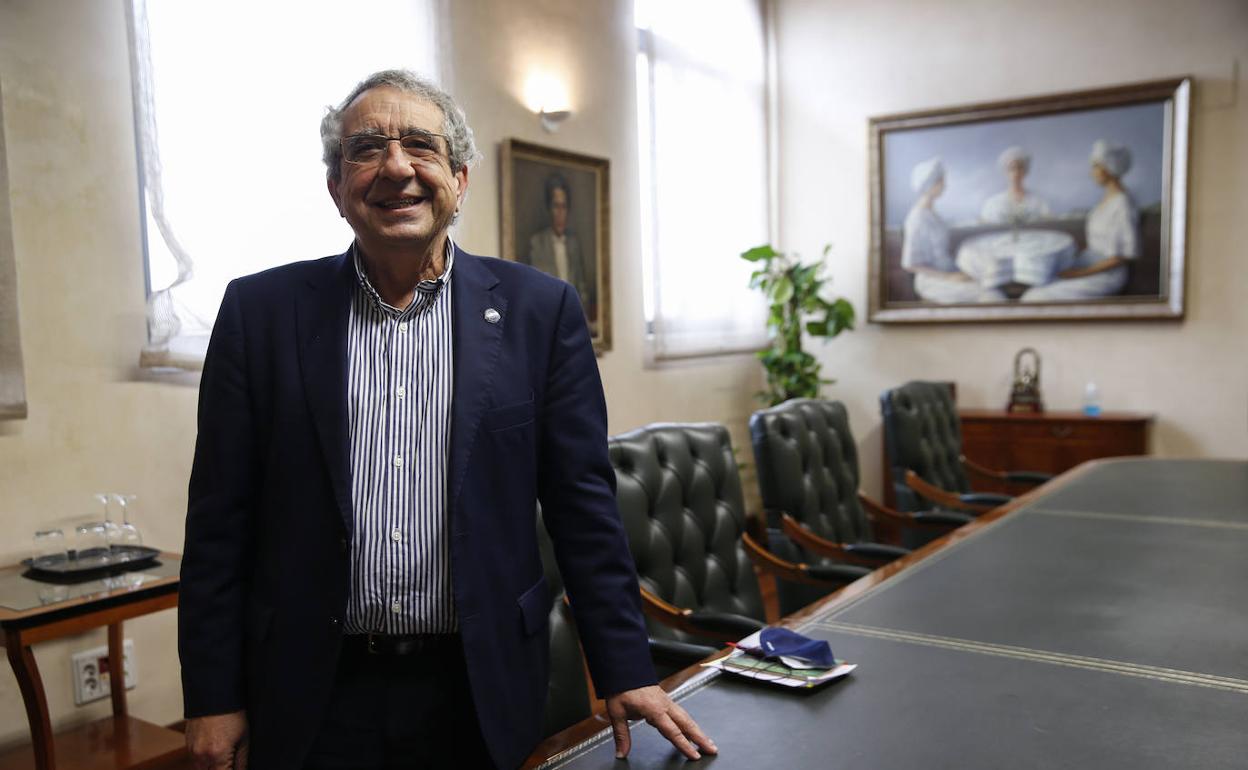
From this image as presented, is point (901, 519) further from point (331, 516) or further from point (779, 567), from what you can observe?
point (331, 516)

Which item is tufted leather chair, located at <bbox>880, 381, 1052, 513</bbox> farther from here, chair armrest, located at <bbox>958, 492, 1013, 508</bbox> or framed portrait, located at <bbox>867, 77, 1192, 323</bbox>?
framed portrait, located at <bbox>867, 77, 1192, 323</bbox>

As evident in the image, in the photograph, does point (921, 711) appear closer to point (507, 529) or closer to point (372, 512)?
point (507, 529)

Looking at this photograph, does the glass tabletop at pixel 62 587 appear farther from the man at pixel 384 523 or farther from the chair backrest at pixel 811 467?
the chair backrest at pixel 811 467

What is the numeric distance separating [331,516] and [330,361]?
0.71ft

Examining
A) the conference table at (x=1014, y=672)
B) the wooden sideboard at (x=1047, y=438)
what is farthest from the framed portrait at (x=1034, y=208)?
the conference table at (x=1014, y=672)

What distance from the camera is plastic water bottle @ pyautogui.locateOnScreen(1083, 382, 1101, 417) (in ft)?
18.4

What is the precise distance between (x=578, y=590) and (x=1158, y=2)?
548 centimetres

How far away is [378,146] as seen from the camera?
4.79 ft

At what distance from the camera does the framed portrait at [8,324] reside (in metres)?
2.71

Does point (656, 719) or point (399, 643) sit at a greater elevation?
point (399, 643)

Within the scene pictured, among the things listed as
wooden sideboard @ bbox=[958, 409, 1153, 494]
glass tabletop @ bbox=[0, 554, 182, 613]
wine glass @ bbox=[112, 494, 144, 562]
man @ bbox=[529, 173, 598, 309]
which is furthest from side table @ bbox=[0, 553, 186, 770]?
wooden sideboard @ bbox=[958, 409, 1153, 494]

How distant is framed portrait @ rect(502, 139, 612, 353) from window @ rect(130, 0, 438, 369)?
2.94 feet

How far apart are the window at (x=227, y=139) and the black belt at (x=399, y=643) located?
2.01 meters

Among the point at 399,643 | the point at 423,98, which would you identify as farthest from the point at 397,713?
the point at 423,98
